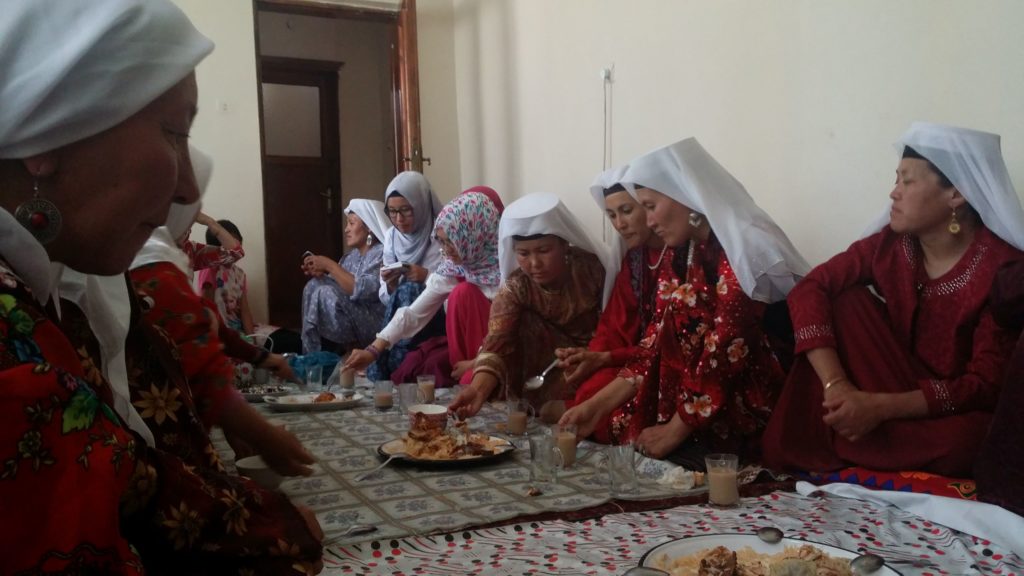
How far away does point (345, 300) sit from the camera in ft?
15.9

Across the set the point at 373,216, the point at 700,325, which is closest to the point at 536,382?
the point at 700,325

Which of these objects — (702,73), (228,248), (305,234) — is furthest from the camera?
(305,234)

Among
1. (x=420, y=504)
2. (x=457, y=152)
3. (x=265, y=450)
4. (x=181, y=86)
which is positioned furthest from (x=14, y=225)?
(x=457, y=152)

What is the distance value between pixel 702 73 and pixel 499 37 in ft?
7.99

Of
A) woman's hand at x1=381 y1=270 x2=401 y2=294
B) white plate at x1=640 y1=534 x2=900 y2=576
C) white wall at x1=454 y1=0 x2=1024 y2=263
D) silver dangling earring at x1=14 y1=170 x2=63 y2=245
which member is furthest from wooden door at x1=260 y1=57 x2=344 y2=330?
silver dangling earring at x1=14 y1=170 x2=63 y2=245

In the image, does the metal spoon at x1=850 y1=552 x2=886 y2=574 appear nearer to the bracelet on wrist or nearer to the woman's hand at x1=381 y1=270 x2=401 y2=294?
the bracelet on wrist

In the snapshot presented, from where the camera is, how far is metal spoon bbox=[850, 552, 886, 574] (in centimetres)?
124

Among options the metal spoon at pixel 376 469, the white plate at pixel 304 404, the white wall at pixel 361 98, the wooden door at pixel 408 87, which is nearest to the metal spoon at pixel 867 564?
the metal spoon at pixel 376 469

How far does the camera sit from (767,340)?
2.29 meters

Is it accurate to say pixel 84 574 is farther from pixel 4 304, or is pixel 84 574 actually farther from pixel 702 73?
pixel 702 73

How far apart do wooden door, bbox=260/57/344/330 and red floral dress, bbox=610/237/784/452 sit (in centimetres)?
566

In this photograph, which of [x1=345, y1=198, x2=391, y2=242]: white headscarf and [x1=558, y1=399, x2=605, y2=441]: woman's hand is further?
[x1=345, y1=198, x2=391, y2=242]: white headscarf

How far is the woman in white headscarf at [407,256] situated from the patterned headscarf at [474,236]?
0.43 meters

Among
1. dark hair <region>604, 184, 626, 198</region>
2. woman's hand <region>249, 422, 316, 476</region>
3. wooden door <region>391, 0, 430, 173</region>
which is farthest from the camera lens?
wooden door <region>391, 0, 430, 173</region>
